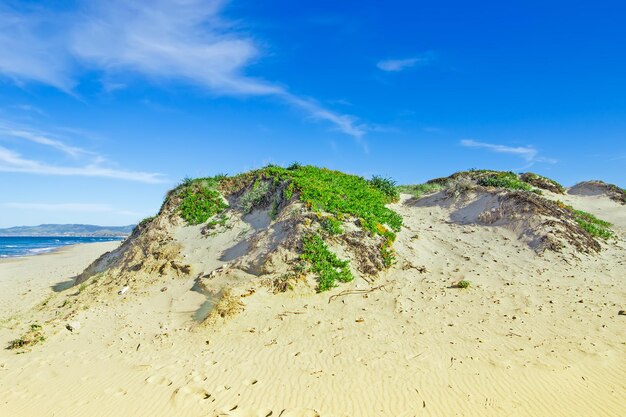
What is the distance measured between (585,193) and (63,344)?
32.3m

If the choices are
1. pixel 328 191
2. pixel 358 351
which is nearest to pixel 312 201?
pixel 328 191

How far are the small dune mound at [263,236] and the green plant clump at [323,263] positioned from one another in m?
0.03

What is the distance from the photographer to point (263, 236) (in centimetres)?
1405

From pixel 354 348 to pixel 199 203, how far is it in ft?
38.1

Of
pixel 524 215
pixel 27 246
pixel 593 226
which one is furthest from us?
pixel 27 246

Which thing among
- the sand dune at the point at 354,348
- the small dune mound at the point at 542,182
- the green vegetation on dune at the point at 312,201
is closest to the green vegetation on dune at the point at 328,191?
the green vegetation on dune at the point at 312,201

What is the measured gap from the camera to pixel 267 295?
36.7ft

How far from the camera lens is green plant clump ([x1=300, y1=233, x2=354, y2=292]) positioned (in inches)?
464

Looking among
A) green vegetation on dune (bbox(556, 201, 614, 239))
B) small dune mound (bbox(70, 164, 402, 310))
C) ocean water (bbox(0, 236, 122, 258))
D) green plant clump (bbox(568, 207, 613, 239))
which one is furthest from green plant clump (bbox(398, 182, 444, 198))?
ocean water (bbox(0, 236, 122, 258))

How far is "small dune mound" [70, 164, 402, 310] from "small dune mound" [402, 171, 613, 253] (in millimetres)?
5342

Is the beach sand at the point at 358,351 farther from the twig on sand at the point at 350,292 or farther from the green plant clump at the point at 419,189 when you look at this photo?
the green plant clump at the point at 419,189

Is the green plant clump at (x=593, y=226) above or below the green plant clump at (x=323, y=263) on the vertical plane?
above

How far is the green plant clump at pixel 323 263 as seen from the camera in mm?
11797

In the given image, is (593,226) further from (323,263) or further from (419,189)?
(323,263)
